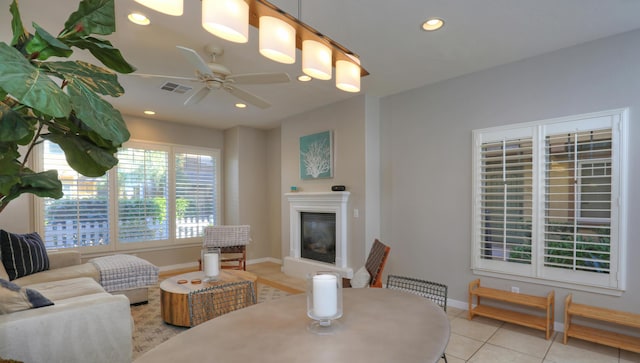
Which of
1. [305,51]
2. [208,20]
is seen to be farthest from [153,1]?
[305,51]

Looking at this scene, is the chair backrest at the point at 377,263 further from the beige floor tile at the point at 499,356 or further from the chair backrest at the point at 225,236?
the chair backrest at the point at 225,236

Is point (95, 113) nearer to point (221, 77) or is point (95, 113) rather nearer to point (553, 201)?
point (221, 77)

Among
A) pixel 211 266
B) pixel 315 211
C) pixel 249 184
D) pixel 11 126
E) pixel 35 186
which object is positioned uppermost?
pixel 11 126

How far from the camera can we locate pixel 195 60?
239 centimetres

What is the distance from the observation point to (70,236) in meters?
4.92

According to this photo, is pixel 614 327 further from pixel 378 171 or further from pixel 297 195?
pixel 297 195

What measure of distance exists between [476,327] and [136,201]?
548cm

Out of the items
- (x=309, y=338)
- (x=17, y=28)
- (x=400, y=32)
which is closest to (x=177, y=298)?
(x=309, y=338)

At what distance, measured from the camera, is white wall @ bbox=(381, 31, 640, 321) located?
2873 mm

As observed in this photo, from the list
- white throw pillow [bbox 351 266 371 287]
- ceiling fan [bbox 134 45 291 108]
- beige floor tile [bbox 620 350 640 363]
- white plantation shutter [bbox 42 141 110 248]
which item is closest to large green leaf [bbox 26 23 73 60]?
ceiling fan [bbox 134 45 291 108]

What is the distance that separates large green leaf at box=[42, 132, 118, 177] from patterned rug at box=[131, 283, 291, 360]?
2.39 meters

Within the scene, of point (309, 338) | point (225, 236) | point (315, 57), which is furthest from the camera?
point (225, 236)

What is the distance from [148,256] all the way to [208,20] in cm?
563

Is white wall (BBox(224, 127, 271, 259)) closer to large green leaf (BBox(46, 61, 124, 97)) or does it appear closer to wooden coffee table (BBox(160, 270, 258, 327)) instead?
wooden coffee table (BBox(160, 270, 258, 327))
